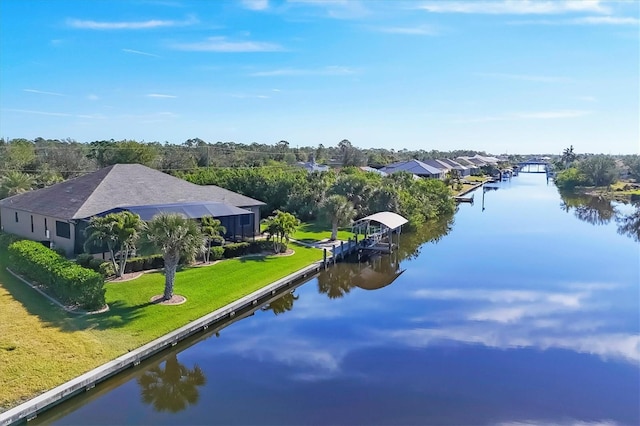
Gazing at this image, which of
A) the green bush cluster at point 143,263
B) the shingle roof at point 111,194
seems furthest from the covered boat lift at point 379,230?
the green bush cluster at point 143,263

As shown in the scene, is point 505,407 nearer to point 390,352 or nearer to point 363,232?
point 390,352

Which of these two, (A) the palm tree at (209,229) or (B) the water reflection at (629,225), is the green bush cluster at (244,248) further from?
(B) the water reflection at (629,225)

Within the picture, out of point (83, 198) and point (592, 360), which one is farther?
point (83, 198)

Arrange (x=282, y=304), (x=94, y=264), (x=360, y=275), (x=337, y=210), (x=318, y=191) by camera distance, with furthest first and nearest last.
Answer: (x=318, y=191) → (x=337, y=210) → (x=360, y=275) → (x=94, y=264) → (x=282, y=304)

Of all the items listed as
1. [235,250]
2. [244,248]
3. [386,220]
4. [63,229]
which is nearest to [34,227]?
[63,229]

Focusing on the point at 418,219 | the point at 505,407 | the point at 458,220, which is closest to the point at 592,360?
the point at 505,407

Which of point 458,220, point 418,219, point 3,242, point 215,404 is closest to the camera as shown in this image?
point 215,404

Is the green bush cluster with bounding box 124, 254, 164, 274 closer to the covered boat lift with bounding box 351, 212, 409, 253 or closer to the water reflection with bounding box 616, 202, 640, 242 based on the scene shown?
the covered boat lift with bounding box 351, 212, 409, 253

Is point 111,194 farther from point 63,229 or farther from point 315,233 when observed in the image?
point 315,233
